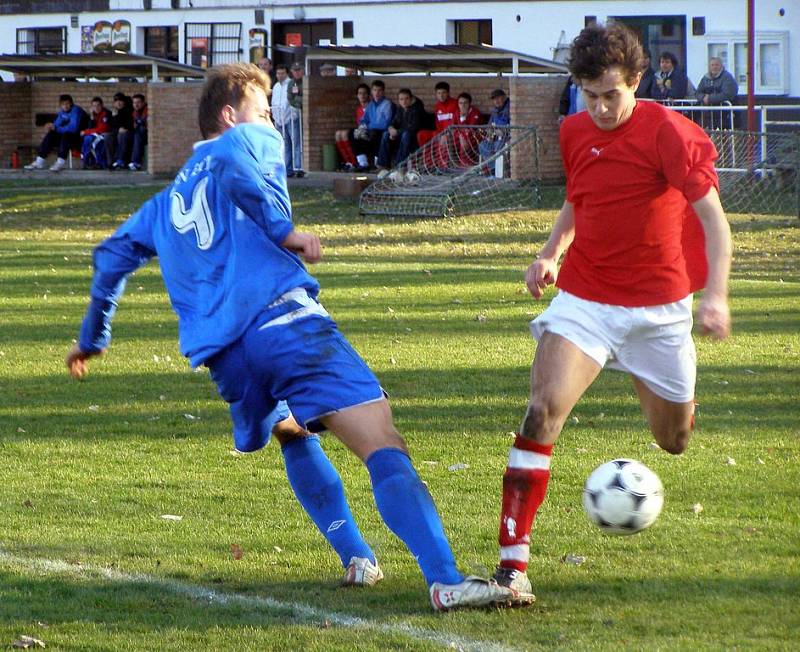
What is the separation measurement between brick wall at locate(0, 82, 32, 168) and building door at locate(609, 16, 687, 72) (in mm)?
14883

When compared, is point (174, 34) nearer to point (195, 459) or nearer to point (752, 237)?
point (752, 237)

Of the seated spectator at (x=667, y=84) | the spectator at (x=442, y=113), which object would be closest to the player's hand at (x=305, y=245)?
the seated spectator at (x=667, y=84)

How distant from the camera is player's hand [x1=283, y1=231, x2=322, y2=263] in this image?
4.42 meters

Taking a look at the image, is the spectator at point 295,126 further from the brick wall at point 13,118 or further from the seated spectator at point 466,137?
the brick wall at point 13,118

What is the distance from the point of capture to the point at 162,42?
43.2 meters

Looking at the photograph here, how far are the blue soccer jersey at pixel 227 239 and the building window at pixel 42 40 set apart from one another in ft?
138

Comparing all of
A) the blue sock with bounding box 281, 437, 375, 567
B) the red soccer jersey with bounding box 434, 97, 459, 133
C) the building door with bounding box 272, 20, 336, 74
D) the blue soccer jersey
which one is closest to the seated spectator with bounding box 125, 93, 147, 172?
the red soccer jersey with bounding box 434, 97, 459, 133

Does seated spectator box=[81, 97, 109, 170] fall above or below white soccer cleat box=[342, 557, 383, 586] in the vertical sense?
above

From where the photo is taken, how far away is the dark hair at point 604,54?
194 inches

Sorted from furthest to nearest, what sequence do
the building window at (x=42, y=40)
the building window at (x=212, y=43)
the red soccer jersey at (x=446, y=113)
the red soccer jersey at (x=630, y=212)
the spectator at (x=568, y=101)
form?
1. the building window at (x=42, y=40)
2. the building window at (x=212, y=43)
3. the red soccer jersey at (x=446, y=113)
4. the spectator at (x=568, y=101)
5. the red soccer jersey at (x=630, y=212)

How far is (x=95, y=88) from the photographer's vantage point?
34.9 meters

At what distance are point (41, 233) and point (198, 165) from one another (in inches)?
676

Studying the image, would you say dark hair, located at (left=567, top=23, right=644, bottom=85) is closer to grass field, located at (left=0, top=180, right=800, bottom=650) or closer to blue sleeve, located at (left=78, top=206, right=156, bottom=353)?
blue sleeve, located at (left=78, top=206, right=156, bottom=353)

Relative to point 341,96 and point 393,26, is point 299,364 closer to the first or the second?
point 341,96
